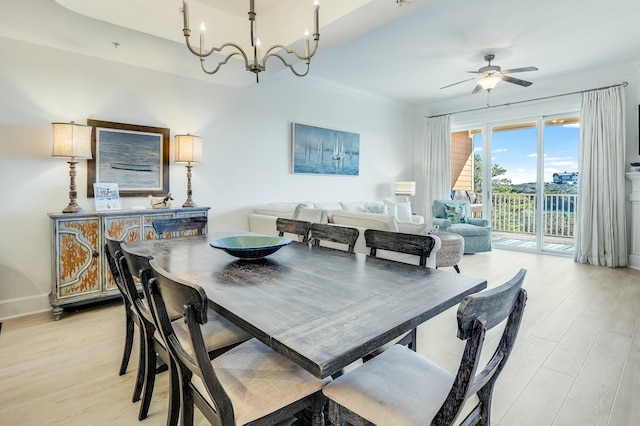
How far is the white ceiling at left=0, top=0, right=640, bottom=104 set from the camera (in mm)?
2609

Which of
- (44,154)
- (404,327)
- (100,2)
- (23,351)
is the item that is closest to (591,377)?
(404,327)

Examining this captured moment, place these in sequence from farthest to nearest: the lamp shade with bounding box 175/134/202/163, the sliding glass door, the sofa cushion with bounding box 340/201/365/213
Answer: the sliding glass door < the sofa cushion with bounding box 340/201/365/213 < the lamp shade with bounding box 175/134/202/163

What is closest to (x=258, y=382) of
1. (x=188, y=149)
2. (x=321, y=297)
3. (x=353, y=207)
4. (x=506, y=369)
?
(x=321, y=297)

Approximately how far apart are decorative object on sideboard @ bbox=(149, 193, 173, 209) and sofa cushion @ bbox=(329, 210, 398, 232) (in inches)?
69.7

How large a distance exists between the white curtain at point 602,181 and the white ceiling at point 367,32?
0.61 m

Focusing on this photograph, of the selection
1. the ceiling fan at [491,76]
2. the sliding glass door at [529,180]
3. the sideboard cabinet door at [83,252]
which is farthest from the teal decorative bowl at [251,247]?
the sliding glass door at [529,180]

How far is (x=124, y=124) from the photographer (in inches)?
138

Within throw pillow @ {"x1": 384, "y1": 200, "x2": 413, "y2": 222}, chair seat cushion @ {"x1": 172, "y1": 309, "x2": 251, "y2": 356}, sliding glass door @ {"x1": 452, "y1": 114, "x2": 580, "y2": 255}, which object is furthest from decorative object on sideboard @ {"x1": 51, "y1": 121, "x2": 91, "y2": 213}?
sliding glass door @ {"x1": 452, "y1": 114, "x2": 580, "y2": 255}

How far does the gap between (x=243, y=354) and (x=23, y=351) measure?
2.15 m

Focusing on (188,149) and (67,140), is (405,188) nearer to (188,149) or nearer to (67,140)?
(188,149)

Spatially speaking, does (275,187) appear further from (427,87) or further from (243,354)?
(243,354)

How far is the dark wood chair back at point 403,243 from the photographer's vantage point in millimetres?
1737

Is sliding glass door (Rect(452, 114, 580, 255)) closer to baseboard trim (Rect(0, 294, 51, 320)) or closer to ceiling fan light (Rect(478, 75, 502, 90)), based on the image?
ceiling fan light (Rect(478, 75, 502, 90))

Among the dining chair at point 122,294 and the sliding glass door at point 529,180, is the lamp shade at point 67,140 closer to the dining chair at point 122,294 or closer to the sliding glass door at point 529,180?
the dining chair at point 122,294
